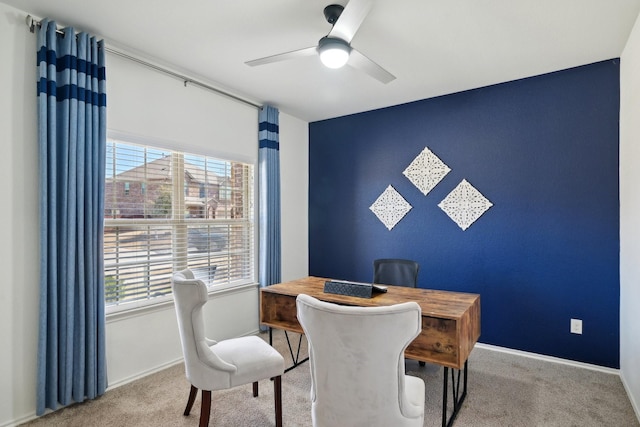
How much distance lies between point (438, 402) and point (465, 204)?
1.90 m

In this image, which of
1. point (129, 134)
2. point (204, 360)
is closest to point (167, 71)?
point (129, 134)

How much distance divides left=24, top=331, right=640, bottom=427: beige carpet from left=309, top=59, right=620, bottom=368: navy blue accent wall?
51 centimetres

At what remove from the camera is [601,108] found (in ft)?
9.73

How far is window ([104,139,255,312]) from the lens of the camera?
2.76 m

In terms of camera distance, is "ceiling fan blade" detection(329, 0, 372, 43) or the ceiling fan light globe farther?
the ceiling fan light globe

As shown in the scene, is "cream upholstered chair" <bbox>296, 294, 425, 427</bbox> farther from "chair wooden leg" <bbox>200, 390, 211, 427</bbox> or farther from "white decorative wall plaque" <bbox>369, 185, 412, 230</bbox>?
"white decorative wall plaque" <bbox>369, 185, 412, 230</bbox>

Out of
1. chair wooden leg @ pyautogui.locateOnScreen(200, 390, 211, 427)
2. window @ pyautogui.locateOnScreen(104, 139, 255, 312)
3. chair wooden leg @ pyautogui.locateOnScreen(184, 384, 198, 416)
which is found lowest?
chair wooden leg @ pyautogui.locateOnScreen(184, 384, 198, 416)

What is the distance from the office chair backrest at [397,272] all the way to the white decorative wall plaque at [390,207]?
3.10 feet

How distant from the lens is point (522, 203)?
10.8 ft

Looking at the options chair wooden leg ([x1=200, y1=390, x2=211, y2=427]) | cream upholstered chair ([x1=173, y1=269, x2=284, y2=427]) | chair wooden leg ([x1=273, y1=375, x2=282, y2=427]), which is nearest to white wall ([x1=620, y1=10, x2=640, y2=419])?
chair wooden leg ([x1=273, y1=375, x2=282, y2=427])

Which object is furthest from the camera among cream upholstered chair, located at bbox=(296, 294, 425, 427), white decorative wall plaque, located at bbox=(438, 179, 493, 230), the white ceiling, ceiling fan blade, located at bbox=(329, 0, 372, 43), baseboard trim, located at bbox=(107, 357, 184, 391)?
white decorative wall plaque, located at bbox=(438, 179, 493, 230)

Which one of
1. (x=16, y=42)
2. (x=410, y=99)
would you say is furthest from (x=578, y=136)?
(x=16, y=42)

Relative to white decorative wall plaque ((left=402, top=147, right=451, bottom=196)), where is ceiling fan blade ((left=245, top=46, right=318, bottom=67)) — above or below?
above

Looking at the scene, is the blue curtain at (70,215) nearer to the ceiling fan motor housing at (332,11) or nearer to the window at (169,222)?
the window at (169,222)
